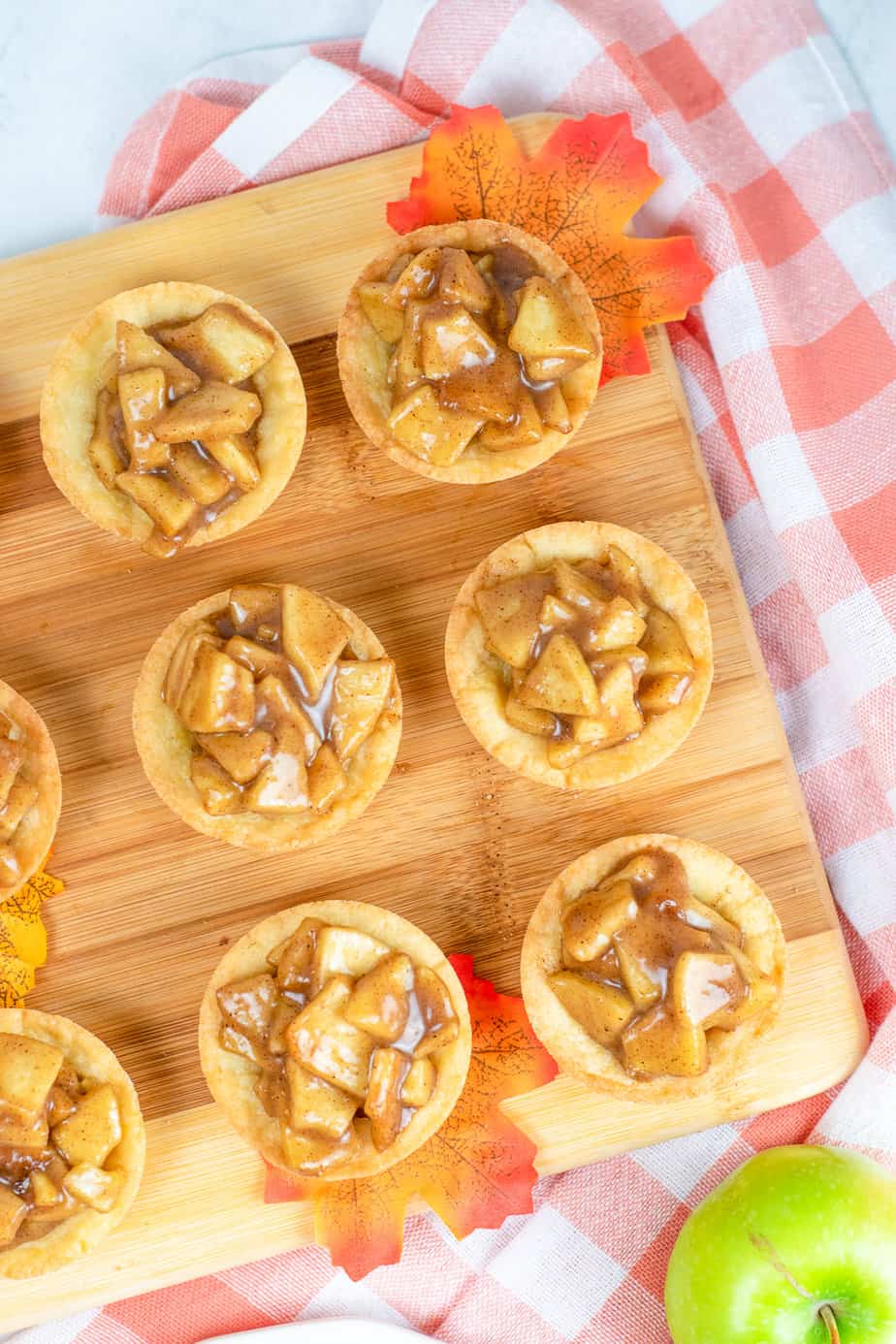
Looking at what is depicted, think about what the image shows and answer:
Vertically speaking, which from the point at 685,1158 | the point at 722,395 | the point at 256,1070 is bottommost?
the point at 685,1158

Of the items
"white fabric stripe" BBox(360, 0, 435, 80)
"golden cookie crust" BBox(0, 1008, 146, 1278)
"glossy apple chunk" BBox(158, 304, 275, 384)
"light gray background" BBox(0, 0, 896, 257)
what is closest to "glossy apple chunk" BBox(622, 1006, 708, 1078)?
"golden cookie crust" BBox(0, 1008, 146, 1278)

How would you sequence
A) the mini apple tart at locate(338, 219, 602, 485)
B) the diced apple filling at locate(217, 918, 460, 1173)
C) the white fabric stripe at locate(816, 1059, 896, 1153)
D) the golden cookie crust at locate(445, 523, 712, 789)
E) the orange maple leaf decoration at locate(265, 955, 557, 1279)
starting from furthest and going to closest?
the white fabric stripe at locate(816, 1059, 896, 1153) → the orange maple leaf decoration at locate(265, 955, 557, 1279) → the golden cookie crust at locate(445, 523, 712, 789) → the mini apple tart at locate(338, 219, 602, 485) → the diced apple filling at locate(217, 918, 460, 1173)

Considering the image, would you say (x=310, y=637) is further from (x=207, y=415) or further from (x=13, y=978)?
(x=13, y=978)

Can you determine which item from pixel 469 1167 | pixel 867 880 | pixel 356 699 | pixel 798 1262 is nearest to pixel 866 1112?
pixel 798 1262

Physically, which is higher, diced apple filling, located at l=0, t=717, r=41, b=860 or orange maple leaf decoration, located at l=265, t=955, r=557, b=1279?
diced apple filling, located at l=0, t=717, r=41, b=860

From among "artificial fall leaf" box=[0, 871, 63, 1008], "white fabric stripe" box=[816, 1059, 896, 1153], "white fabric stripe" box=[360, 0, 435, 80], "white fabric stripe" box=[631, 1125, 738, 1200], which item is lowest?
"white fabric stripe" box=[631, 1125, 738, 1200]

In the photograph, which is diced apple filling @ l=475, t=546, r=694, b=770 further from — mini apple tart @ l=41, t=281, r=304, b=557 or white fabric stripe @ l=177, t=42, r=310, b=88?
white fabric stripe @ l=177, t=42, r=310, b=88
